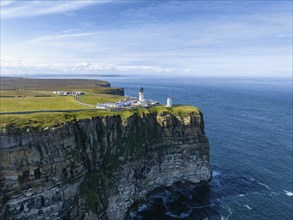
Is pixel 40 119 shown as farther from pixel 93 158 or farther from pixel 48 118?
pixel 93 158

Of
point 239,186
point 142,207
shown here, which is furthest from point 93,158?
point 239,186

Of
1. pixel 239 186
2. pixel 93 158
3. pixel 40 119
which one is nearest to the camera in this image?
pixel 40 119

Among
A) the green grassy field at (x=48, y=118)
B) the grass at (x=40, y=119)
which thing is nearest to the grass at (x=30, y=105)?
the green grassy field at (x=48, y=118)

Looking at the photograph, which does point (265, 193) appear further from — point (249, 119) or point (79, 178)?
point (249, 119)

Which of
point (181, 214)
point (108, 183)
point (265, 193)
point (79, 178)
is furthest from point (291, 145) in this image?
point (79, 178)

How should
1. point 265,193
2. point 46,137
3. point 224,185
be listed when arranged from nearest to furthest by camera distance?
point 46,137, point 265,193, point 224,185

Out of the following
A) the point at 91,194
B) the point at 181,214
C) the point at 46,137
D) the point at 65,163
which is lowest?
the point at 181,214

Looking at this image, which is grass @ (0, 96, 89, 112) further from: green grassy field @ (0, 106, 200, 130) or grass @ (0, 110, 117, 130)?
grass @ (0, 110, 117, 130)

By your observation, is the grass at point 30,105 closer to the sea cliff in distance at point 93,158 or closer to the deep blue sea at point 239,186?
the sea cliff in distance at point 93,158
